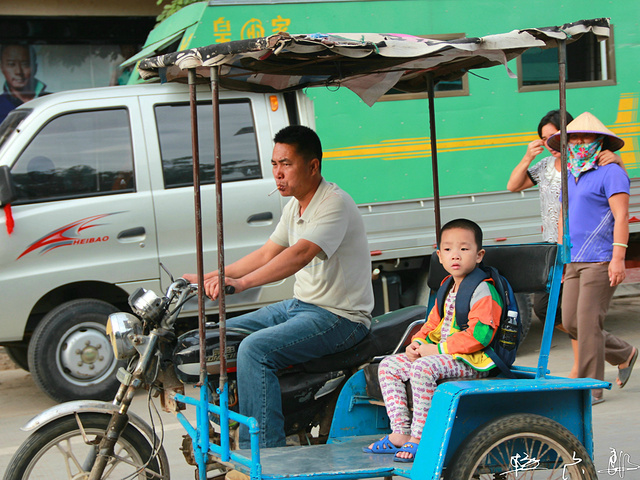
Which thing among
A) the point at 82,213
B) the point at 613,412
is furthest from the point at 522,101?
the point at 82,213

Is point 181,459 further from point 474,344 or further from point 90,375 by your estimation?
point 474,344

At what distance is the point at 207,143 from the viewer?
6.20 meters

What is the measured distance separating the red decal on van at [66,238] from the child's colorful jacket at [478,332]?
3.39 metres

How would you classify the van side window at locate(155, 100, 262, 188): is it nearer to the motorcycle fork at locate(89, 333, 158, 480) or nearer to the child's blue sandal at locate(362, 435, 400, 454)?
the motorcycle fork at locate(89, 333, 158, 480)

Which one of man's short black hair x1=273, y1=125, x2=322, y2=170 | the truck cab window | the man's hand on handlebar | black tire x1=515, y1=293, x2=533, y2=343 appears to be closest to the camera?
the man's hand on handlebar

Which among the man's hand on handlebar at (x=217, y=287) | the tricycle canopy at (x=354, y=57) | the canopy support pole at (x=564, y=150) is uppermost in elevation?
the tricycle canopy at (x=354, y=57)

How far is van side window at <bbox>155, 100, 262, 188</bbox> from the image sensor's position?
6125mm

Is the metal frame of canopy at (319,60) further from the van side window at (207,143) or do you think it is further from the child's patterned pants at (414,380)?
the van side window at (207,143)

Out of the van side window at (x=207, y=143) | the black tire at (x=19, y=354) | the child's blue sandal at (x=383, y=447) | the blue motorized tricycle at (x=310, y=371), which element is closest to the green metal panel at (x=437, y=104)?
the van side window at (x=207, y=143)

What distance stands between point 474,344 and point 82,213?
Answer: 361 cm

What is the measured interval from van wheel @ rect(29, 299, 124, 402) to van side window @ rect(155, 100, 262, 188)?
3.82 ft

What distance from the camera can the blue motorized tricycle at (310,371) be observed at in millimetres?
2951

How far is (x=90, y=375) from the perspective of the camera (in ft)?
19.4

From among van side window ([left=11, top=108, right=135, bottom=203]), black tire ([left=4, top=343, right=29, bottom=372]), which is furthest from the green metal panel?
black tire ([left=4, top=343, right=29, bottom=372])
